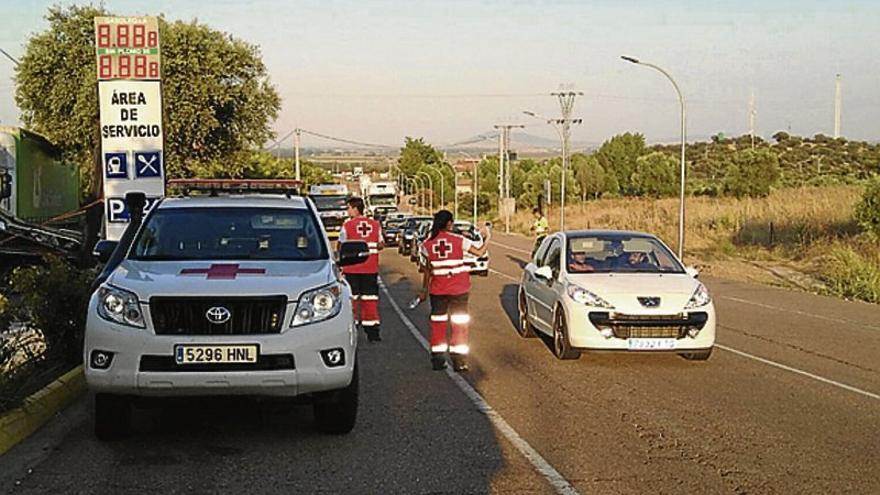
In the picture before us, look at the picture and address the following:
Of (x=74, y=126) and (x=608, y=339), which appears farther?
(x=74, y=126)

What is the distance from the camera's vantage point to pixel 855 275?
25047 mm

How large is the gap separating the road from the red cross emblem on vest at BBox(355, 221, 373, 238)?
9.04 ft

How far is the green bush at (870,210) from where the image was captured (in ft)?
103

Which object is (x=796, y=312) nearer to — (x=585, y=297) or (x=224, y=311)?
(x=585, y=297)

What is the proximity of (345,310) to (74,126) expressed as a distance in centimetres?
3982

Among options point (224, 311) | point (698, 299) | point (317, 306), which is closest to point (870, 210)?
point (698, 299)

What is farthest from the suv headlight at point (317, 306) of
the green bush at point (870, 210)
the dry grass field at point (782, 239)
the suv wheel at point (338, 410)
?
the green bush at point (870, 210)

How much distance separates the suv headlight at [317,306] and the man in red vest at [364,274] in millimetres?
5377

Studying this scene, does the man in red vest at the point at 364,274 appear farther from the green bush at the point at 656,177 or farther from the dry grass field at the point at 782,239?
the green bush at the point at 656,177

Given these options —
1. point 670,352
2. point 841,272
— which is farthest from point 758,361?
point 841,272

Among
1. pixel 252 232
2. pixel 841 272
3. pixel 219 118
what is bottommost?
pixel 841 272

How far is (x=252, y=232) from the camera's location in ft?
30.0

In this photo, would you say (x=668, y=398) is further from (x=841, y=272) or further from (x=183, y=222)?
Answer: (x=841, y=272)

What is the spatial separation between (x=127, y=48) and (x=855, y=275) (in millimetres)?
17485
